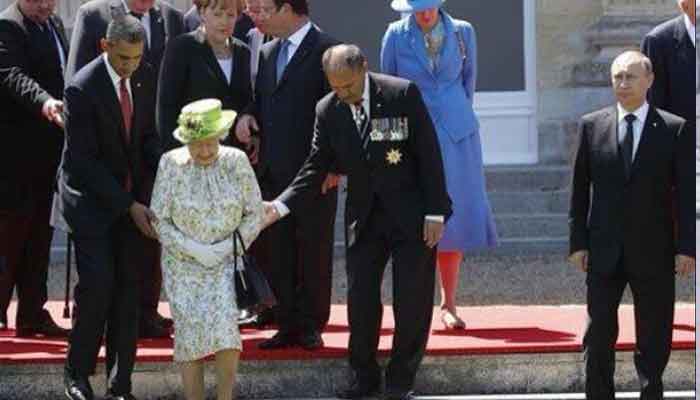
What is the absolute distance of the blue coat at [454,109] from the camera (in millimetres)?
12086

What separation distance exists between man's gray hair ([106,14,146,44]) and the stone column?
229 inches

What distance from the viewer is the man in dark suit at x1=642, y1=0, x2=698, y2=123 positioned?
11.7 metres

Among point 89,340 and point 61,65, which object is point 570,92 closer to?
point 61,65

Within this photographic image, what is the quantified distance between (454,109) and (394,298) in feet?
4.47

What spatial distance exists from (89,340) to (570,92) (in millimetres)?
6122

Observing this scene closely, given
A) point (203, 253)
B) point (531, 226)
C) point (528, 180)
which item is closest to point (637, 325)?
point (203, 253)

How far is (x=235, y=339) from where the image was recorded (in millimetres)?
10727

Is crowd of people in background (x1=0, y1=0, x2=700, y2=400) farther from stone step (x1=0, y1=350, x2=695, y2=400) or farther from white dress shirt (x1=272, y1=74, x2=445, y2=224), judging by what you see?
stone step (x1=0, y1=350, x2=695, y2=400)

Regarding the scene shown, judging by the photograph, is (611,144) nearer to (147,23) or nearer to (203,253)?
(203,253)

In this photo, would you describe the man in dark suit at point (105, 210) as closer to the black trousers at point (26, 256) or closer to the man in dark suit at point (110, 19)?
the man in dark suit at point (110, 19)

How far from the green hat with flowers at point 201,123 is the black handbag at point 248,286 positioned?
481 mm

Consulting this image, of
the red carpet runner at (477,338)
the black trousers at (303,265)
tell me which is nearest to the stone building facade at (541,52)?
the red carpet runner at (477,338)

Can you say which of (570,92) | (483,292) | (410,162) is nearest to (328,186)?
(410,162)

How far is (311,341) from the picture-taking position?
37.7 feet
